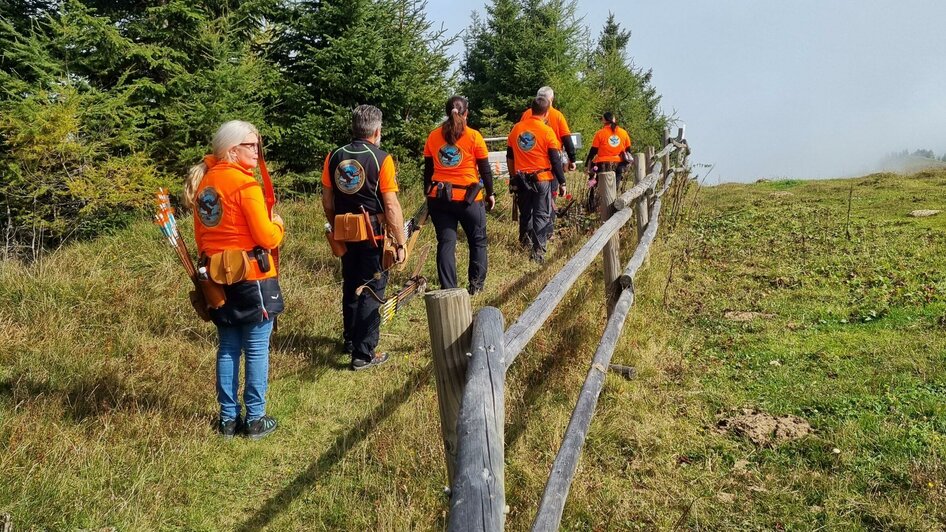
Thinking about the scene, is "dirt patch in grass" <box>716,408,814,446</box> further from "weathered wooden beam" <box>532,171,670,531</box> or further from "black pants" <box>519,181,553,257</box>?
"black pants" <box>519,181,553,257</box>

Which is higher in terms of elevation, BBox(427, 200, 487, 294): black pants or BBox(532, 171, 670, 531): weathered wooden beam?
BBox(427, 200, 487, 294): black pants

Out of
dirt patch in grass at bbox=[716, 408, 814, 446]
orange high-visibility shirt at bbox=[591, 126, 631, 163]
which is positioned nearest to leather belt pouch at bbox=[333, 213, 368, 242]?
dirt patch in grass at bbox=[716, 408, 814, 446]

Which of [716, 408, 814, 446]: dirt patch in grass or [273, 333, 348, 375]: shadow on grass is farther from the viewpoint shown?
[273, 333, 348, 375]: shadow on grass

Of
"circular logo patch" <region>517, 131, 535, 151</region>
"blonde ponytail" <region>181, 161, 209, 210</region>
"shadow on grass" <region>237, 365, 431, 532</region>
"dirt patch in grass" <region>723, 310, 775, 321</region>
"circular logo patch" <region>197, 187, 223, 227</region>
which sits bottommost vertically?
"shadow on grass" <region>237, 365, 431, 532</region>

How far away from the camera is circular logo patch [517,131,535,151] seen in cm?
724

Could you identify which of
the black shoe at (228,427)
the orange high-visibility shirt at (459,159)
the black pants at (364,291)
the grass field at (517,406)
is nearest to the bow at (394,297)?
the black pants at (364,291)

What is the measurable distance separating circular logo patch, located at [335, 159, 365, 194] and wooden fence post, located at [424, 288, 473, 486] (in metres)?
2.52

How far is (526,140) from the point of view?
23.8ft

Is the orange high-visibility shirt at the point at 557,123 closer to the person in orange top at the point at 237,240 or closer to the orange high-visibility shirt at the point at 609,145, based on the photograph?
the orange high-visibility shirt at the point at 609,145

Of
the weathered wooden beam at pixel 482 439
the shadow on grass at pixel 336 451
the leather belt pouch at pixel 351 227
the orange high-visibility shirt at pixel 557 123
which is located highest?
the orange high-visibility shirt at pixel 557 123

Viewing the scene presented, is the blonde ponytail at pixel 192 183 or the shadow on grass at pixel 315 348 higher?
the blonde ponytail at pixel 192 183

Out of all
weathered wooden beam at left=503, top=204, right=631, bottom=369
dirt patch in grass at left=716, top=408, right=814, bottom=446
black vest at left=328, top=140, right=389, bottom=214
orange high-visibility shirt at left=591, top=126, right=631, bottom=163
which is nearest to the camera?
weathered wooden beam at left=503, top=204, right=631, bottom=369

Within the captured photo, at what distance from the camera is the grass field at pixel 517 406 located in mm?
2910

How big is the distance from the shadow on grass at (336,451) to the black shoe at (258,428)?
0.45 meters
